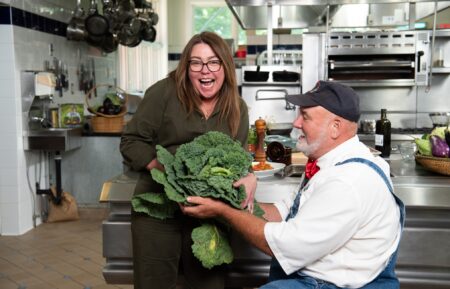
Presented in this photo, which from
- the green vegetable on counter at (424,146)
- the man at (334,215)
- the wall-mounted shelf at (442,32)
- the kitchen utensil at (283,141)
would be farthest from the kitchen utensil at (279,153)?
the wall-mounted shelf at (442,32)

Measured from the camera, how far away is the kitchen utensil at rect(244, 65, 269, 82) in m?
5.95

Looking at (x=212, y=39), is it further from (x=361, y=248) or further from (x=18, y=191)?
(x=18, y=191)

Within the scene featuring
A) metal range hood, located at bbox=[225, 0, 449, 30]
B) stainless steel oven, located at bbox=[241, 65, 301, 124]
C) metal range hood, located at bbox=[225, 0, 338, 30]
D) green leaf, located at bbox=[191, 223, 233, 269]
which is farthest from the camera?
metal range hood, located at bbox=[225, 0, 338, 30]

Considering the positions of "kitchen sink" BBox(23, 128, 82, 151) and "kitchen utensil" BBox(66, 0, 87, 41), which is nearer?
"kitchen sink" BBox(23, 128, 82, 151)

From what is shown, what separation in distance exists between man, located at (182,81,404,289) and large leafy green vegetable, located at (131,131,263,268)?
55 mm

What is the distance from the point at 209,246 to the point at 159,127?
0.57m

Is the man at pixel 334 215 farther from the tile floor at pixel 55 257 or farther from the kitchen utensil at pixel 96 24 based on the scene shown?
the kitchen utensil at pixel 96 24

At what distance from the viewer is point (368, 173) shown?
173 centimetres

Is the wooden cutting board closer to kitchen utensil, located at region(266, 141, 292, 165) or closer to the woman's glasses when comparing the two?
kitchen utensil, located at region(266, 141, 292, 165)

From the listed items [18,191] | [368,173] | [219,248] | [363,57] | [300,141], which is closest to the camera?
[368,173]

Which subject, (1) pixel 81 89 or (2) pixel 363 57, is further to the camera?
(1) pixel 81 89

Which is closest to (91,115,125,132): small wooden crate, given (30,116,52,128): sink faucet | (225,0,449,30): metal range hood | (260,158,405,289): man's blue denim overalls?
(30,116,52,128): sink faucet

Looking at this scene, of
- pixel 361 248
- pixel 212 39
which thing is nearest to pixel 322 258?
pixel 361 248

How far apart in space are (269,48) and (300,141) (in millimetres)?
4236
